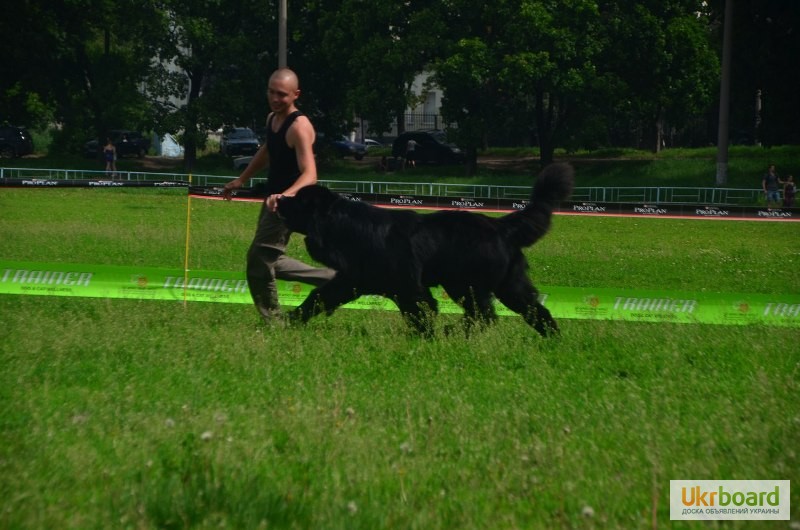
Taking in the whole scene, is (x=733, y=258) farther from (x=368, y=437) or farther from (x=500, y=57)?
(x=500, y=57)

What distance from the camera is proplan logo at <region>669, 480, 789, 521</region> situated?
4258 mm

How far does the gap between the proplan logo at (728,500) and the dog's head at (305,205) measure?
424cm

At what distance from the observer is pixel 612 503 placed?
4.36 meters

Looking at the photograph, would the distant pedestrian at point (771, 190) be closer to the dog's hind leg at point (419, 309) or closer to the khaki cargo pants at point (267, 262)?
the dog's hind leg at point (419, 309)

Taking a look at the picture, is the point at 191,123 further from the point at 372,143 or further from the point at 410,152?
the point at 372,143

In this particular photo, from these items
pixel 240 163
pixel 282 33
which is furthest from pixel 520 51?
pixel 240 163

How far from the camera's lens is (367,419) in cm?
555

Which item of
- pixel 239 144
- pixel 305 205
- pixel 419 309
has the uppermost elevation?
pixel 239 144

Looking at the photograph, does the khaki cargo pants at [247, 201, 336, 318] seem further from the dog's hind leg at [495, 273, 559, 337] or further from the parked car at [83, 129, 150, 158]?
the parked car at [83, 129, 150, 158]

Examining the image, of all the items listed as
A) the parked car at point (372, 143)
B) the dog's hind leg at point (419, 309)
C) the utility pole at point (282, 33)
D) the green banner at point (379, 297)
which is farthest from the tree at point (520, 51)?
the dog's hind leg at point (419, 309)

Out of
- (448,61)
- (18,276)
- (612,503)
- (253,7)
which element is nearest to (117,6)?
(253,7)

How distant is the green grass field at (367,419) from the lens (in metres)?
4.23

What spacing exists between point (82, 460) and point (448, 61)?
3406cm

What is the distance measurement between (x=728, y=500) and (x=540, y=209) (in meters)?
4.07
